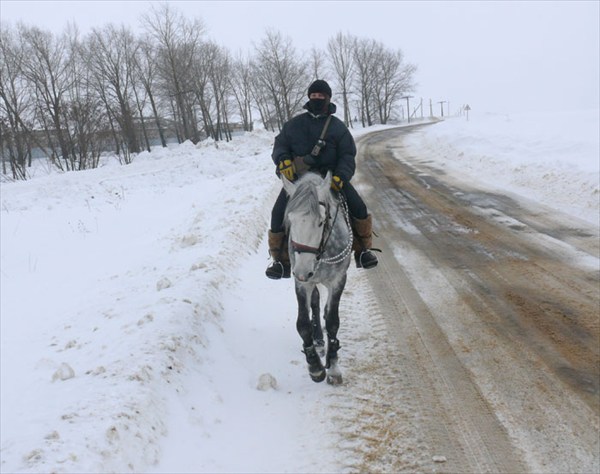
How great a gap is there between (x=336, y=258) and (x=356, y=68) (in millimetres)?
68693

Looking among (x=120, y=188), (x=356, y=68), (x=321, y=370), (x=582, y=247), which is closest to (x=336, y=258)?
(x=321, y=370)

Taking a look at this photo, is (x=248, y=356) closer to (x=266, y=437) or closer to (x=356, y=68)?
(x=266, y=437)

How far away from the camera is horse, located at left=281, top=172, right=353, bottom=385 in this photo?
377cm

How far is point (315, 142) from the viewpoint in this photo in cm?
457

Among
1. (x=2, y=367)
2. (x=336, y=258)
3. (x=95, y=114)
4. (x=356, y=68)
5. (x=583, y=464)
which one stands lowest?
(x=583, y=464)

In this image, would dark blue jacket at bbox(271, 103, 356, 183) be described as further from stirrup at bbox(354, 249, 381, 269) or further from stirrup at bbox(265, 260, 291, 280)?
stirrup at bbox(265, 260, 291, 280)

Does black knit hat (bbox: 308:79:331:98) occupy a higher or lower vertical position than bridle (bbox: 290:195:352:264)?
higher

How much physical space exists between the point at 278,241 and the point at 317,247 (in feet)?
4.04

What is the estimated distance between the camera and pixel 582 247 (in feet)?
24.9

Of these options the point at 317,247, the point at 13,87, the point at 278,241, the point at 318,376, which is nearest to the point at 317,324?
the point at 318,376

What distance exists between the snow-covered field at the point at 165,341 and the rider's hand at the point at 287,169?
2254 millimetres

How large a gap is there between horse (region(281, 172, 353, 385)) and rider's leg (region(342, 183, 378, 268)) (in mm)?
132

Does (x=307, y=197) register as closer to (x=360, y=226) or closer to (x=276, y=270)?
(x=360, y=226)

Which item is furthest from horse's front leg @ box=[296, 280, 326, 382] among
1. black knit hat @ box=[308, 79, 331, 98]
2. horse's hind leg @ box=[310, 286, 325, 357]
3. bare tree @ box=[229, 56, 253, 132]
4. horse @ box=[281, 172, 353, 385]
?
bare tree @ box=[229, 56, 253, 132]
